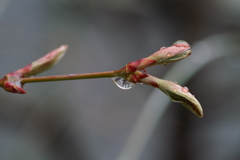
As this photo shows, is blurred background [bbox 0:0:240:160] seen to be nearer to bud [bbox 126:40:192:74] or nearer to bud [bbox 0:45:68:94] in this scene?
bud [bbox 0:45:68:94]

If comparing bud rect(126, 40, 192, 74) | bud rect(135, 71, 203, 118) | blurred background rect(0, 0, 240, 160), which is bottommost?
bud rect(135, 71, 203, 118)

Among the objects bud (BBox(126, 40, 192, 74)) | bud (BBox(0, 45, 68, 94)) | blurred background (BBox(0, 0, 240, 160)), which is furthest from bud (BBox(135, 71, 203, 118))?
blurred background (BBox(0, 0, 240, 160))

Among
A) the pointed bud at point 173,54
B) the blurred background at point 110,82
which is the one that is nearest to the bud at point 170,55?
the pointed bud at point 173,54

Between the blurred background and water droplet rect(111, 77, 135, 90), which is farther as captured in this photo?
the blurred background

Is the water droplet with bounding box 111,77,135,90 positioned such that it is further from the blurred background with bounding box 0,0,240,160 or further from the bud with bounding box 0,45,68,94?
the blurred background with bounding box 0,0,240,160

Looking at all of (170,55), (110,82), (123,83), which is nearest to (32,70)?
(123,83)

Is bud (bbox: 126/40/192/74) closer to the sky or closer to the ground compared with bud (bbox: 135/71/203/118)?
closer to the sky

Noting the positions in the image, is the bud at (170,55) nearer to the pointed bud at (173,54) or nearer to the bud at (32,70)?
the pointed bud at (173,54)

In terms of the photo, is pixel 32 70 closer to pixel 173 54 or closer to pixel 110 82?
pixel 173 54

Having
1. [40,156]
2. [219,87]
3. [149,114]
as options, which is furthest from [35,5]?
[219,87]

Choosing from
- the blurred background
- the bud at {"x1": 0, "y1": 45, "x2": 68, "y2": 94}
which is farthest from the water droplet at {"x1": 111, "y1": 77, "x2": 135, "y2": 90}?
the blurred background
